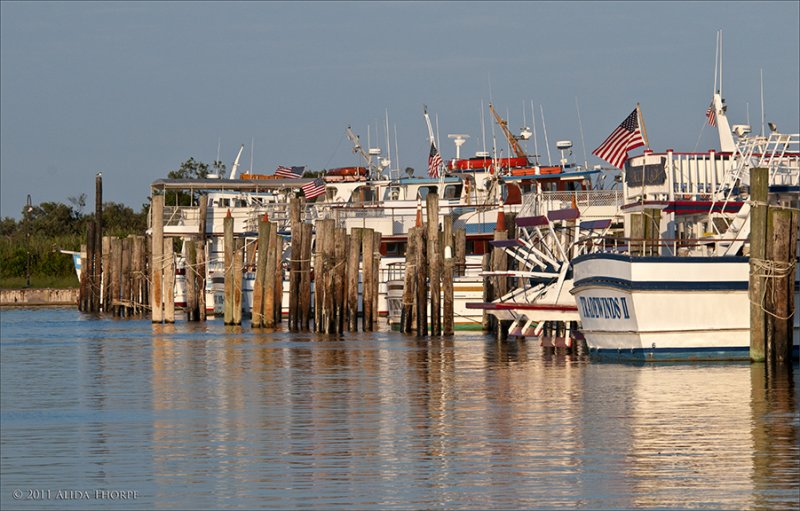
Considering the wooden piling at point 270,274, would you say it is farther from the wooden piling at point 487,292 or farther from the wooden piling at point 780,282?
the wooden piling at point 780,282

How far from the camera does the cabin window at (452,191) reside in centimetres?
5394

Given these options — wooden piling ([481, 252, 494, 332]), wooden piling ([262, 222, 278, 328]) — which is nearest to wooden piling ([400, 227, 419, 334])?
wooden piling ([481, 252, 494, 332])

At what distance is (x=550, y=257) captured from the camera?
32.9 m

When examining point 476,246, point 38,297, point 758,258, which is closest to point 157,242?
point 476,246

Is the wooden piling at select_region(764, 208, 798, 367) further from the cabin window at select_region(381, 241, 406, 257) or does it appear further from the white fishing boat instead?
the cabin window at select_region(381, 241, 406, 257)

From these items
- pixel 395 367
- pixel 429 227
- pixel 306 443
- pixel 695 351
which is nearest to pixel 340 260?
pixel 429 227

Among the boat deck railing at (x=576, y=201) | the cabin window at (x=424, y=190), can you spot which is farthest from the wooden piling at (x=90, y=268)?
the boat deck railing at (x=576, y=201)

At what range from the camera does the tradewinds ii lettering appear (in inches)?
1072

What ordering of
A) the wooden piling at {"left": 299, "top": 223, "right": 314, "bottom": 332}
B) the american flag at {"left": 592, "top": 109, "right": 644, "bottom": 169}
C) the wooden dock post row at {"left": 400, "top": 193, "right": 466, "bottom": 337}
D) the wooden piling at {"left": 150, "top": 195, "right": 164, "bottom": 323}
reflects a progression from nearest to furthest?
1. the american flag at {"left": 592, "top": 109, "right": 644, "bottom": 169}
2. the wooden dock post row at {"left": 400, "top": 193, "right": 466, "bottom": 337}
3. the wooden piling at {"left": 299, "top": 223, "right": 314, "bottom": 332}
4. the wooden piling at {"left": 150, "top": 195, "right": 164, "bottom": 323}

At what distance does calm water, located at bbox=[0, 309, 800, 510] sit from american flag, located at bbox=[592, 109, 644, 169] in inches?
194

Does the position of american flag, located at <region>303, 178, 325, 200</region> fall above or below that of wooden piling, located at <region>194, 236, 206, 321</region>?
above

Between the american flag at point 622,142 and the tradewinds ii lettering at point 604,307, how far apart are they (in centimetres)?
540

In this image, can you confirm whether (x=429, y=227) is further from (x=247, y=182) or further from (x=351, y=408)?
(x=247, y=182)

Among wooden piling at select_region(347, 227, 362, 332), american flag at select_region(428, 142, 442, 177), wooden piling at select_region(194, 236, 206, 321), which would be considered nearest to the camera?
wooden piling at select_region(347, 227, 362, 332)
